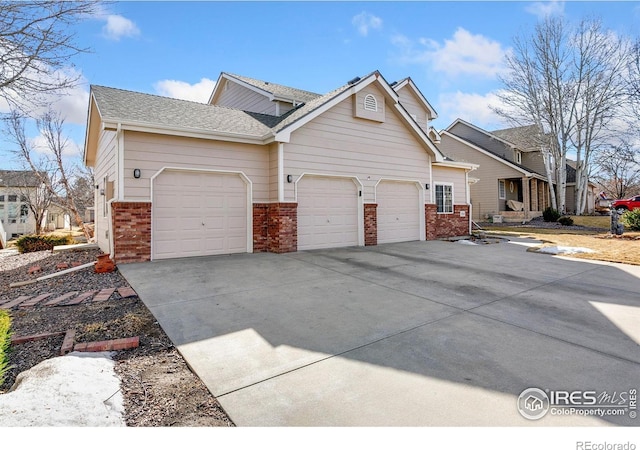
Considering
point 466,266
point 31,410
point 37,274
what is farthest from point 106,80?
point 466,266

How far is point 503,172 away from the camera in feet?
76.7

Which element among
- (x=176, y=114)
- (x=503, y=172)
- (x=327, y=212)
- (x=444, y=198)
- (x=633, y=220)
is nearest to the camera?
(x=176, y=114)

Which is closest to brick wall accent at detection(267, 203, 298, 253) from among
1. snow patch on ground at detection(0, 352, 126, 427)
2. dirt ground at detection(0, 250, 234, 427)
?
dirt ground at detection(0, 250, 234, 427)

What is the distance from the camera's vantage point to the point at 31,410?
2.12 meters

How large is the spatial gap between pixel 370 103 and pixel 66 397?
35.8 ft

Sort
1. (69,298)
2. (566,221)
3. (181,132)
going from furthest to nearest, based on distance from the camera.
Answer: (566,221)
(181,132)
(69,298)

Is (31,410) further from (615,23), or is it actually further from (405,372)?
(615,23)

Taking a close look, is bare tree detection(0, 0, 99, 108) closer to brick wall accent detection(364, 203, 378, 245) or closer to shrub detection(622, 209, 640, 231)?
brick wall accent detection(364, 203, 378, 245)

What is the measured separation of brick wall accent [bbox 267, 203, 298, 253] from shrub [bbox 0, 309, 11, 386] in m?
5.83

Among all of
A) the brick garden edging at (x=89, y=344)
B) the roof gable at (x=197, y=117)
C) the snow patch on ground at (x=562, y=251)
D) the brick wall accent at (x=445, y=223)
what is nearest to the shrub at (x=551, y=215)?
the brick wall accent at (x=445, y=223)

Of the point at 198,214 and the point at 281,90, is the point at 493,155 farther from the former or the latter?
the point at 198,214

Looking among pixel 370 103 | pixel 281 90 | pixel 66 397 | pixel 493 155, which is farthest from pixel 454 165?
pixel 66 397

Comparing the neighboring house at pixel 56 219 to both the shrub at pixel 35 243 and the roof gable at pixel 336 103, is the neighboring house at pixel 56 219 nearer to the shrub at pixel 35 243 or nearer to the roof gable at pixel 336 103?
the shrub at pixel 35 243

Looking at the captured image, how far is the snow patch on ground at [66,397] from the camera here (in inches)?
81.9
